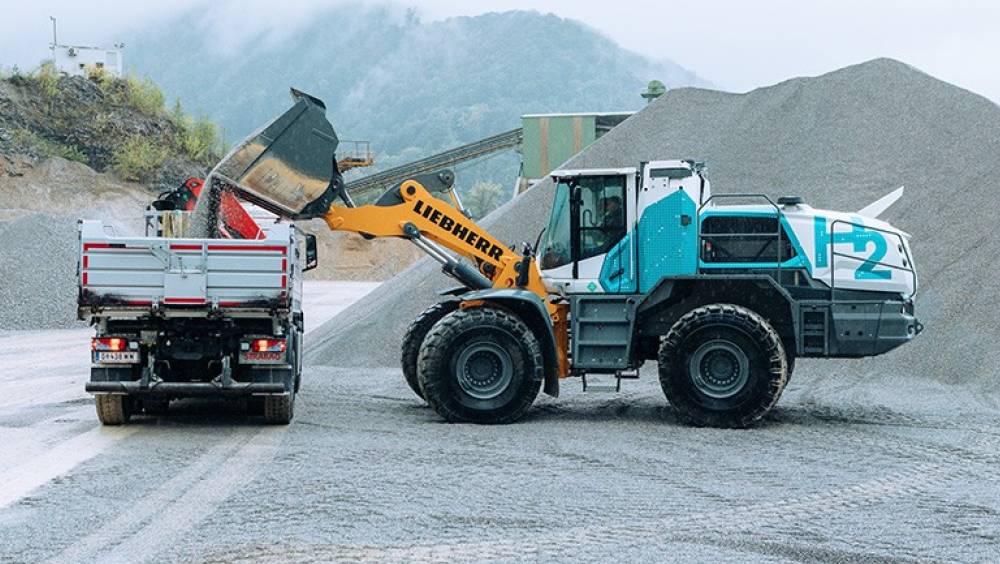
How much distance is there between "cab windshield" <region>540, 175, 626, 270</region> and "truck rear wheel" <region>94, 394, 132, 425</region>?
4.66m

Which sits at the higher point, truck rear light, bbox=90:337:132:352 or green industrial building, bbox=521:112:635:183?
green industrial building, bbox=521:112:635:183

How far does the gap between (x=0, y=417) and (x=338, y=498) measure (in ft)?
20.8

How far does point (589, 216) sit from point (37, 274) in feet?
72.4

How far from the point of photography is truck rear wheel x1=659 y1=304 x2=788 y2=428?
12953mm

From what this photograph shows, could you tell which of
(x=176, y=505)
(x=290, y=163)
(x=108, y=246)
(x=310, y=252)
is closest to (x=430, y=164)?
(x=310, y=252)

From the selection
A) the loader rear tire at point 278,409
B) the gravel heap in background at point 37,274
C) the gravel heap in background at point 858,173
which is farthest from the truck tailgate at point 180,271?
the gravel heap in background at point 37,274

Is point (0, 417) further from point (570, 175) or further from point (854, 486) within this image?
point (854, 486)

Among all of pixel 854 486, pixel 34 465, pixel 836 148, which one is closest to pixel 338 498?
pixel 34 465

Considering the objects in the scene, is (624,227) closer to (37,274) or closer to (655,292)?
(655,292)

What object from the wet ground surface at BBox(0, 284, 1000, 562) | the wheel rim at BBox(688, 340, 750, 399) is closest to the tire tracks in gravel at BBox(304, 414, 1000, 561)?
the wet ground surface at BBox(0, 284, 1000, 562)

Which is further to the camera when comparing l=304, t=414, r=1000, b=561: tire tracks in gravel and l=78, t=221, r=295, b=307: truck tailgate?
l=78, t=221, r=295, b=307: truck tailgate

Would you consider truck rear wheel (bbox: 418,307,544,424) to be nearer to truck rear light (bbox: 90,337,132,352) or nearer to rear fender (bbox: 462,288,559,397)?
rear fender (bbox: 462,288,559,397)

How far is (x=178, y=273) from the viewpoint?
1230 cm

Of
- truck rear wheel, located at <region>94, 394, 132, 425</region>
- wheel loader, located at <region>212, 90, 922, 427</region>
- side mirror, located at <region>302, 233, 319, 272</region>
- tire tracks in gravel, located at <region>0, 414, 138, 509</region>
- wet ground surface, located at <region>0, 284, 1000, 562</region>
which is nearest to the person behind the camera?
wet ground surface, located at <region>0, 284, 1000, 562</region>
